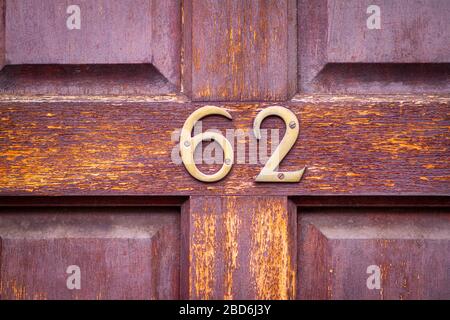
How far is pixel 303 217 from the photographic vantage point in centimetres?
59

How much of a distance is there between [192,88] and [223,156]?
0.10m

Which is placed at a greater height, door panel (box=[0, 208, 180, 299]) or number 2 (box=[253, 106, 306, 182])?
number 2 (box=[253, 106, 306, 182])

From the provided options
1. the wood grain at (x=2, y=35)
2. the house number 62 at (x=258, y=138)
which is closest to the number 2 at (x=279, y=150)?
the house number 62 at (x=258, y=138)

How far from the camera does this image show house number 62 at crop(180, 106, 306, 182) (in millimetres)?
566

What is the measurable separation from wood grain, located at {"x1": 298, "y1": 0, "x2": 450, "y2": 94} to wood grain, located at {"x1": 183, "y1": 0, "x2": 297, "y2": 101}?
34mm

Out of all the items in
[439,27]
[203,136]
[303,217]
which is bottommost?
[303,217]

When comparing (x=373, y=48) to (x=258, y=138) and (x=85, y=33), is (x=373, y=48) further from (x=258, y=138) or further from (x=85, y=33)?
(x=85, y=33)

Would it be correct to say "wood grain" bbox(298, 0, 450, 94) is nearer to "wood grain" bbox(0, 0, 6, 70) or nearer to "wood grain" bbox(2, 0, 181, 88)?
"wood grain" bbox(2, 0, 181, 88)

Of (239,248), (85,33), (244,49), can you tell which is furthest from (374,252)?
(85,33)

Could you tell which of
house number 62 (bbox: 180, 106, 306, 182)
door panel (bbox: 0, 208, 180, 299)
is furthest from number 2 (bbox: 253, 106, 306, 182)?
door panel (bbox: 0, 208, 180, 299)

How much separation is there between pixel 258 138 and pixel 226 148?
0.04 meters

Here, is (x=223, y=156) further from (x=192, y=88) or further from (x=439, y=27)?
(x=439, y=27)

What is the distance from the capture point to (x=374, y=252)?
580 millimetres
